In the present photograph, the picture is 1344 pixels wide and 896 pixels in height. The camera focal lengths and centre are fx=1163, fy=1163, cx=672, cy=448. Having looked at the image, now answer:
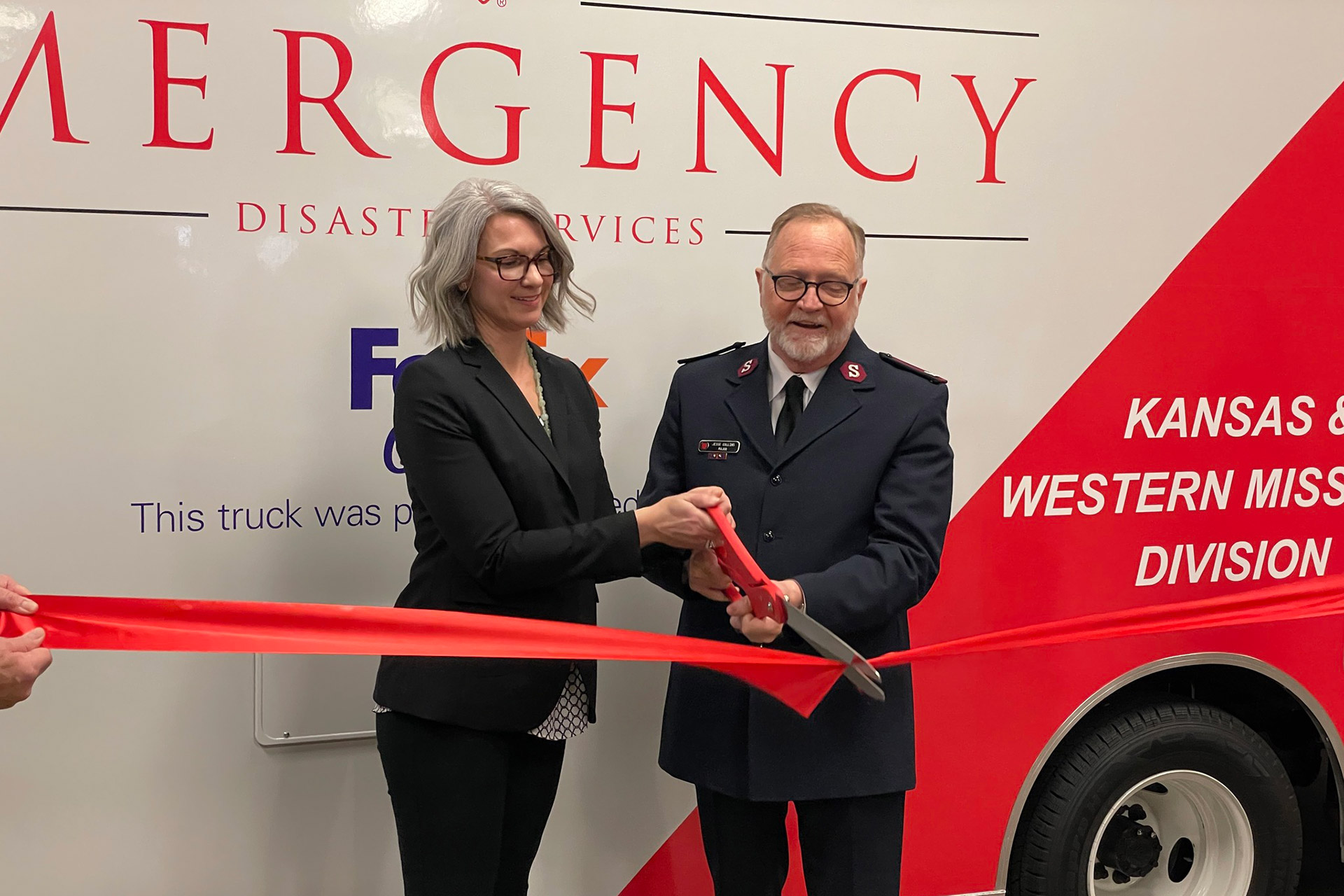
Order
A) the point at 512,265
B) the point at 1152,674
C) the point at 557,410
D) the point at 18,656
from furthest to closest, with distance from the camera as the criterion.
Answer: the point at 1152,674, the point at 557,410, the point at 512,265, the point at 18,656

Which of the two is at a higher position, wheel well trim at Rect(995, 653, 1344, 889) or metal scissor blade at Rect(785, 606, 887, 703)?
metal scissor blade at Rect(785, 606, 887, 703)

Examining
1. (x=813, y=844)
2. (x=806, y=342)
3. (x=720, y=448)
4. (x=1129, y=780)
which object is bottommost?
(x=1129, y=780)

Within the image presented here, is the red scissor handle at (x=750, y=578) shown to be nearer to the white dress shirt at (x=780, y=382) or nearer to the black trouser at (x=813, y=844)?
the white dress shirt at (x=780, y=382)

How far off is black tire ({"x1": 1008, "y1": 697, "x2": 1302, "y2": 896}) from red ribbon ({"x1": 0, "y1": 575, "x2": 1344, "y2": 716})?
1066 mm

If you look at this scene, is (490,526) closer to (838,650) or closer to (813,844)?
(838,650)

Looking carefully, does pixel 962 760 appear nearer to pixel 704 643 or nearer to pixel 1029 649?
pixel 1029 649

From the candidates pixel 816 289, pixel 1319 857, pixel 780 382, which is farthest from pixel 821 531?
pixel 1319 857

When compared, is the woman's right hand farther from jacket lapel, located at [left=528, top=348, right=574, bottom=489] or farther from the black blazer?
jacket lapel, located at [left=528, top=348, right=574, bottom=489]

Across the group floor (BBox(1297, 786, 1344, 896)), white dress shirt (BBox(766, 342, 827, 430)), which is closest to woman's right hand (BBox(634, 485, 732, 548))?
white dress shirt (BBox(766, 342, 827, 430))

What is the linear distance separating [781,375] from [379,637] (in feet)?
3.22

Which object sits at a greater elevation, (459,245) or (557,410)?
(459,245)

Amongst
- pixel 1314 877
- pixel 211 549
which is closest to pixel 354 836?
pixel 211 549

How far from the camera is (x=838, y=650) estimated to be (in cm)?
221

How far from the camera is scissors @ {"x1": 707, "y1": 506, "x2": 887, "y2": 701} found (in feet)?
7.13
